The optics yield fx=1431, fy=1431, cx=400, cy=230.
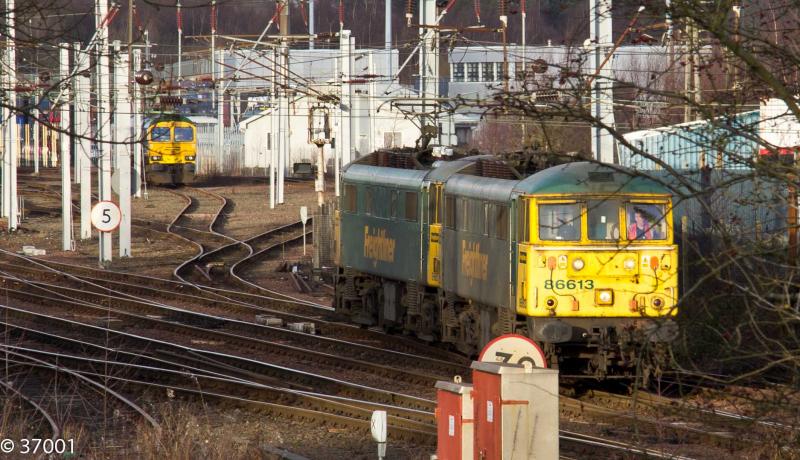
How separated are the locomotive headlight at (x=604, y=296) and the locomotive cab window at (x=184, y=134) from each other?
145 ft

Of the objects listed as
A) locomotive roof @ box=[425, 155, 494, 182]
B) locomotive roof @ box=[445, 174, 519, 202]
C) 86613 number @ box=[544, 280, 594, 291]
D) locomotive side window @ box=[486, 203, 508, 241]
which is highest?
locomotive roof @ box=[425, 155, 494, 182]

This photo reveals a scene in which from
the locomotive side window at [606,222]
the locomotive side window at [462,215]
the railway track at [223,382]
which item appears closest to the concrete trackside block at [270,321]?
the railway track at [223,382]

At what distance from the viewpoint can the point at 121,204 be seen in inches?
1366

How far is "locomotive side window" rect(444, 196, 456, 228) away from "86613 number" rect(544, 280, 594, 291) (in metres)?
3.39

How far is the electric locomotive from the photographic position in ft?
53.2

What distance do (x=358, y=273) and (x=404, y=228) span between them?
9.02 ft

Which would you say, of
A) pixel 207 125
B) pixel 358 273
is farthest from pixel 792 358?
pixel 207 125

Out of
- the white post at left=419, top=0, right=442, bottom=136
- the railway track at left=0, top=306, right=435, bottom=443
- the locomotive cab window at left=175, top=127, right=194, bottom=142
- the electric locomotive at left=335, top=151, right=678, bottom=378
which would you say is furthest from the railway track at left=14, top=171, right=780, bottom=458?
the locomotive cab window at left=175, top=127, right=194, bottom=142

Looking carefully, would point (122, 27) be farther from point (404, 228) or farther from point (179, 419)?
point (179, 419)

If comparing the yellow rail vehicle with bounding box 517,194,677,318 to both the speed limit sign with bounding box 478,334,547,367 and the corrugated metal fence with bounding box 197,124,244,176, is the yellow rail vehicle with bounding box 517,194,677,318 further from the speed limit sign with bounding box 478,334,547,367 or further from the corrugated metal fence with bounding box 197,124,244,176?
the corrugated metal fence with bounding box 197,124,244,176

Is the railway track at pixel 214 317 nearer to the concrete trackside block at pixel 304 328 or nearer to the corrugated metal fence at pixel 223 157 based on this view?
the concrete trackside block at pixel 304 328

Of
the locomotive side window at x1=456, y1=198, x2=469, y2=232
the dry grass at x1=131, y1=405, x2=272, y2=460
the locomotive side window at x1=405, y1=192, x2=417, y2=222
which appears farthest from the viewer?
the locomotive side window at x1=405, y1=192, x2=417, y2=222

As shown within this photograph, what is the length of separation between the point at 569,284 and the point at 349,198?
862 cm

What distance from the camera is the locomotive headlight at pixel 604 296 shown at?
16.3 metres
